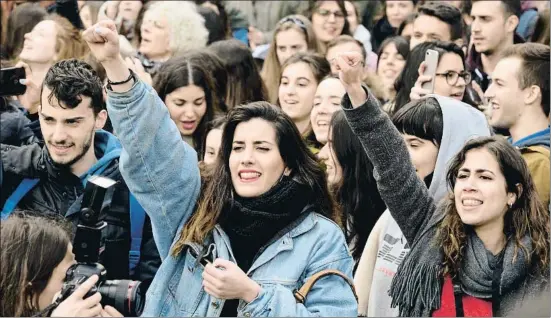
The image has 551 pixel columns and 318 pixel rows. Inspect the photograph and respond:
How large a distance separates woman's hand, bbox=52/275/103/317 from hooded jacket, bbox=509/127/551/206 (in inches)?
94.6

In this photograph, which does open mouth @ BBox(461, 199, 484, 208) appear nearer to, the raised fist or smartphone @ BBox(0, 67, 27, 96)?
the raised fist

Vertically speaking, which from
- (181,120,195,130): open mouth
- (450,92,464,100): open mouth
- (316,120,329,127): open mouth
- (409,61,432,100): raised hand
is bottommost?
(181,120,195,130): open mouth

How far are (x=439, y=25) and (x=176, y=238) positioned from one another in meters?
4.16

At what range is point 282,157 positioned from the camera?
485 centimetres

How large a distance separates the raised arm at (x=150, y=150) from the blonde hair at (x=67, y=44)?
2.87m

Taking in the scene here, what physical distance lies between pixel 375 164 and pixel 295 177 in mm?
442

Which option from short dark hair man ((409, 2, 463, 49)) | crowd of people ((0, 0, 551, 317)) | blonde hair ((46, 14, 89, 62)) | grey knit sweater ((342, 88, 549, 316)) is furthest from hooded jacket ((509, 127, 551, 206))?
blonde hair ((46, 14, 89, 62))

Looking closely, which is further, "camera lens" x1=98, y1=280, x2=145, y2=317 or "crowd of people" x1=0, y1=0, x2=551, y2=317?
"crowd of people" x1=0, y1=0, x2=551, y2=317

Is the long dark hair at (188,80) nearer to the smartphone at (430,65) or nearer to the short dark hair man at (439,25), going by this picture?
the smartphone at (430,65)

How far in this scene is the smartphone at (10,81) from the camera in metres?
5.43

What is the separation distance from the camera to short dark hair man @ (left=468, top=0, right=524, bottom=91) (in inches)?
319

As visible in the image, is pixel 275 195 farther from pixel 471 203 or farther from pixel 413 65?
pixel 413 65

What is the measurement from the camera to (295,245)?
→ 15.0 ft

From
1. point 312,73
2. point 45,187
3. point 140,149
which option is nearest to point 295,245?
point 140,149
